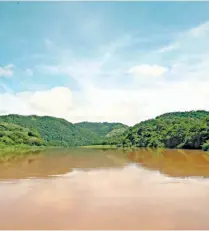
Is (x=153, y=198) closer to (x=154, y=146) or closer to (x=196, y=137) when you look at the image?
(x=196, y=137)

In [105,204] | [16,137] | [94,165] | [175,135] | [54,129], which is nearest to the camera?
[105,204]

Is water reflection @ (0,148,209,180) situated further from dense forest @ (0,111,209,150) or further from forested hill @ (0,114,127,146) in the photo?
forested hill @ (0,114,127,146)

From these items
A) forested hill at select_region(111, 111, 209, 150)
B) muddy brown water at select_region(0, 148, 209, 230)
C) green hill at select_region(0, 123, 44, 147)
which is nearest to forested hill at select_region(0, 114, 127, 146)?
green hill at select_region(0, 123, 44, 147)

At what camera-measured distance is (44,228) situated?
25.9ft

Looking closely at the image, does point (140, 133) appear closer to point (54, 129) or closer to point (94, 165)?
point (94, 165)

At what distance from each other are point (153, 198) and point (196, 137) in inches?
1674

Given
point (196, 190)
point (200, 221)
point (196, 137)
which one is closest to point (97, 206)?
point (200, 221)

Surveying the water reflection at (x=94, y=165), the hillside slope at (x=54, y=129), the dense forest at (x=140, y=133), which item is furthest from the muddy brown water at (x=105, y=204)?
the hillside slope at (x=54, y=129)

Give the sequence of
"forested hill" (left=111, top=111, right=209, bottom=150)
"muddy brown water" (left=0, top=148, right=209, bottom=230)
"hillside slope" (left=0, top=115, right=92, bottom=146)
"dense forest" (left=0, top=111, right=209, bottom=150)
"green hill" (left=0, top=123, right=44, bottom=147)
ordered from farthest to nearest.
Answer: "hillside slope" (left=0, top=115, right=92, bottom=146), "green hill" (left=0, top=123, right=44, bottom=147), "dense forest" (left=0, top=111, right=209, bottom=150), "forested hill" (left=111, top=111, right=209, bottom=150), "muddy brown water" (left=0, top=148, right=209, bottom=230)

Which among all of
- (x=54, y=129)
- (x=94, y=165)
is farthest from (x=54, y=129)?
(x=94, y=165)

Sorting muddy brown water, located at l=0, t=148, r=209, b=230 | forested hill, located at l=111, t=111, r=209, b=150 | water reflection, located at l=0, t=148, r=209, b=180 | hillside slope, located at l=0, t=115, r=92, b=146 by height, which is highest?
hillside slope, located at l=0, t=115, r=92, b=146

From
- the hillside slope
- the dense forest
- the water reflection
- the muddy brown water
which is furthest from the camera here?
the hillside slope

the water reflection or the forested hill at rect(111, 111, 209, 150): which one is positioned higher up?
the forested hill at rect(111, 111, 209, 150)

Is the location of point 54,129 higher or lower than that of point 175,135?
higher
